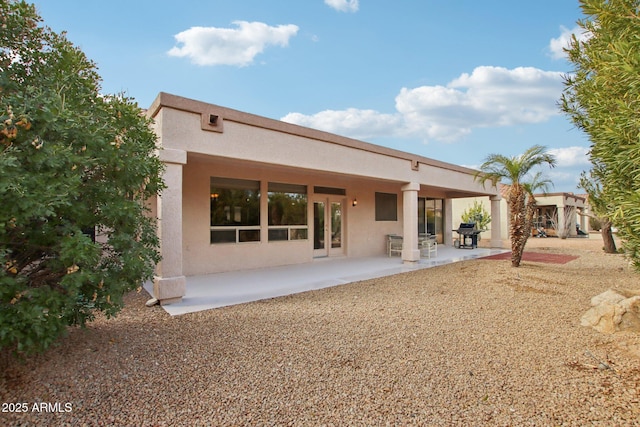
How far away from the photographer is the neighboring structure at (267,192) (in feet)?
19.1

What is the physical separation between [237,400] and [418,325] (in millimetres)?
2954

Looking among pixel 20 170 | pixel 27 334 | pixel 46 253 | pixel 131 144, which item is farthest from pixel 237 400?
pixel 131 144

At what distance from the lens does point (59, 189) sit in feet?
9.08

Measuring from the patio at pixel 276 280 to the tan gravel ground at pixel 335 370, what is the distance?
23.7 inches

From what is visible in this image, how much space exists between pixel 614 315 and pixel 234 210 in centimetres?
830

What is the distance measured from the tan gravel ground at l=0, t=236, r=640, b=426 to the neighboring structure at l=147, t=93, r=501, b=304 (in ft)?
6.82

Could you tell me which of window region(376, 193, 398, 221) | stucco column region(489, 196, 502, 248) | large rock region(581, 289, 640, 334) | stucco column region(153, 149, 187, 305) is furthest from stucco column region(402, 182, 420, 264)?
stucco column region(153, 149, 187, 305)

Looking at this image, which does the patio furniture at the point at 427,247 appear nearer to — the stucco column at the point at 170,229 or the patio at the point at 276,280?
the patio at the point at 276,280

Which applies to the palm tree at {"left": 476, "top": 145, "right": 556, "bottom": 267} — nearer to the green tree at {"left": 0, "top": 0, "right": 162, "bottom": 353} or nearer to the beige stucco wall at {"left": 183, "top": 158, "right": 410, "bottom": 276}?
the beige stucco wall at {"left": 183, "top": 158, "right": 410, "bottom": 276}

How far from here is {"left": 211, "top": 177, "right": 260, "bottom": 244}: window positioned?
9.08m

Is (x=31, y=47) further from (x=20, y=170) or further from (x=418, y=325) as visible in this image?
(x=418, y=325)

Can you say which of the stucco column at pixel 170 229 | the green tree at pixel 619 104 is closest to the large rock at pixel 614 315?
the green tree at pixel 619 104

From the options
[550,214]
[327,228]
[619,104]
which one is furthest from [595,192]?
[550,214]

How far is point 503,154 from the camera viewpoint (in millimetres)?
10039
